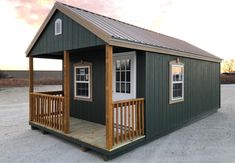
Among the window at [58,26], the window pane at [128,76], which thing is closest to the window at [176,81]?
the window pane at [128,76]

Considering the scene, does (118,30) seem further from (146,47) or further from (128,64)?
(128,64)

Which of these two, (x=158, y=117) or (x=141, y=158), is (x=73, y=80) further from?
(x=141, y=158)

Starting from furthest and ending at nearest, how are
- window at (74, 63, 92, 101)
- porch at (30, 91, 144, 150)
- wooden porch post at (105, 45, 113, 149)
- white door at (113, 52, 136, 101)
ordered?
window at (74, 63, 92, 101)
white door at (113, 52, 136, 101)
porch at (30, 91, 144, 150)
wooden porch post at (105, 45, 113, 149)

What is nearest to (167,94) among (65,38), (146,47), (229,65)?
(146,47)

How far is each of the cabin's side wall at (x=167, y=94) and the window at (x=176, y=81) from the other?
188 millimetres

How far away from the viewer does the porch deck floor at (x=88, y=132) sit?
414 cm

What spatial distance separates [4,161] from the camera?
3619mm

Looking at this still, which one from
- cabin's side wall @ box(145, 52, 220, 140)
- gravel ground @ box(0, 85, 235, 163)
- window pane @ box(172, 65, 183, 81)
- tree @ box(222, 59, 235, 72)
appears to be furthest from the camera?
tree @ box(222, 59, 235, 72)

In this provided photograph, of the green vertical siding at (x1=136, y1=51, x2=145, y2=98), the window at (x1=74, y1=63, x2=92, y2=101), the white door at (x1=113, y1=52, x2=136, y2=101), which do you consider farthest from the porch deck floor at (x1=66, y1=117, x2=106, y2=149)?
the green vertical siding at (x1=136, y1=51, x2=145, y2=98)

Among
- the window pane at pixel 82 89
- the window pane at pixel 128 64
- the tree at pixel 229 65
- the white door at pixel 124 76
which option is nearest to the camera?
the white door at pixel 124 76

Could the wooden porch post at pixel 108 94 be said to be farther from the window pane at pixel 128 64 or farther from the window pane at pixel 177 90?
the window pane at pixel 177 90

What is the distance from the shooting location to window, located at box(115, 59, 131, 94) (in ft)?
17.1

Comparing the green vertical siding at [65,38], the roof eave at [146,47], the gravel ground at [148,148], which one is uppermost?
the green vertical siding at [65,38]

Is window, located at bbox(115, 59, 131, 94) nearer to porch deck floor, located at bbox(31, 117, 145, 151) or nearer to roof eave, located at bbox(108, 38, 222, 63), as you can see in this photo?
roof eave, located at bbox(108, 38, 222, 63)
